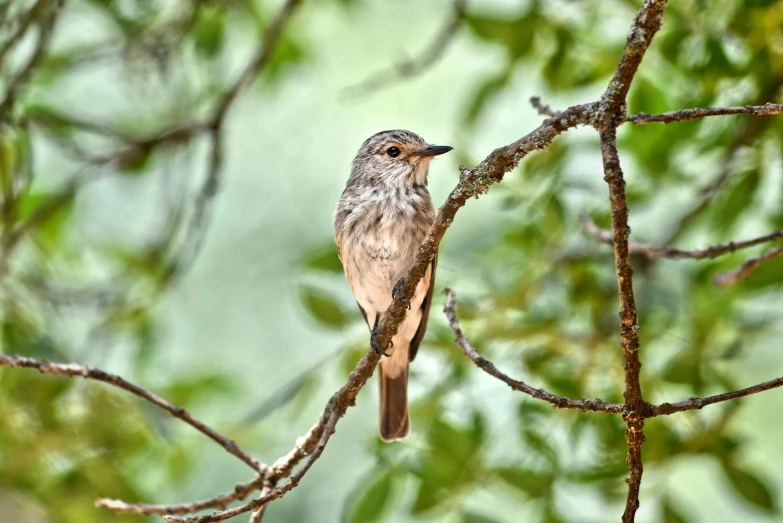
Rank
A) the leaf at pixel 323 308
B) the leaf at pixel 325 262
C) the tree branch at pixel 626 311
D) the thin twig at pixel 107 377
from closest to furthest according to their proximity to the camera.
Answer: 1. the tree branch at pixel 626 311
2. the thin twig at pixel 107 377
3. the leaf at pixel 323 308
4. the leaf at pixel 325 262

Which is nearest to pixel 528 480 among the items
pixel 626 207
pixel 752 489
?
pixel 752 489

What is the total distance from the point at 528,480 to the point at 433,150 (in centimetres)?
155

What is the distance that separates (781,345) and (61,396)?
203 inches

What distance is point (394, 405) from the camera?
174 inches

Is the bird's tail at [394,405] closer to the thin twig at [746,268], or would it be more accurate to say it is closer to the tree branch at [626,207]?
the thin twig at [746,268]

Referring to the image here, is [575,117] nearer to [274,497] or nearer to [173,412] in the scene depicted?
[274,497]

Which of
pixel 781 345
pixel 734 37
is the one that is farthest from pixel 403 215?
pixel 781 345

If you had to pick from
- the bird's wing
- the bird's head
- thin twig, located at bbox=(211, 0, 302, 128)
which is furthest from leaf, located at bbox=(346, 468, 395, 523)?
thin twig, located at bbox=(211, 0, 302, 128)

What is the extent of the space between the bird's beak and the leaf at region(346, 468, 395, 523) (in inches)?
56.2

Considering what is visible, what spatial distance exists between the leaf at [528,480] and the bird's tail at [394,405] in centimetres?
61

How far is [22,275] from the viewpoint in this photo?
15.9ft

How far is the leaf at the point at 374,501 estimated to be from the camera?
3508 millimetres

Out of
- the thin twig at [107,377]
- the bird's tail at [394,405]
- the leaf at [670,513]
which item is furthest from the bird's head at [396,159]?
the thin twig at [107,377]

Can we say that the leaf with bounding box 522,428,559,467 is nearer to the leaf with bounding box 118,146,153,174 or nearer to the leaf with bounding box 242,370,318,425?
the leaf with bounding box 242,370,318,425
